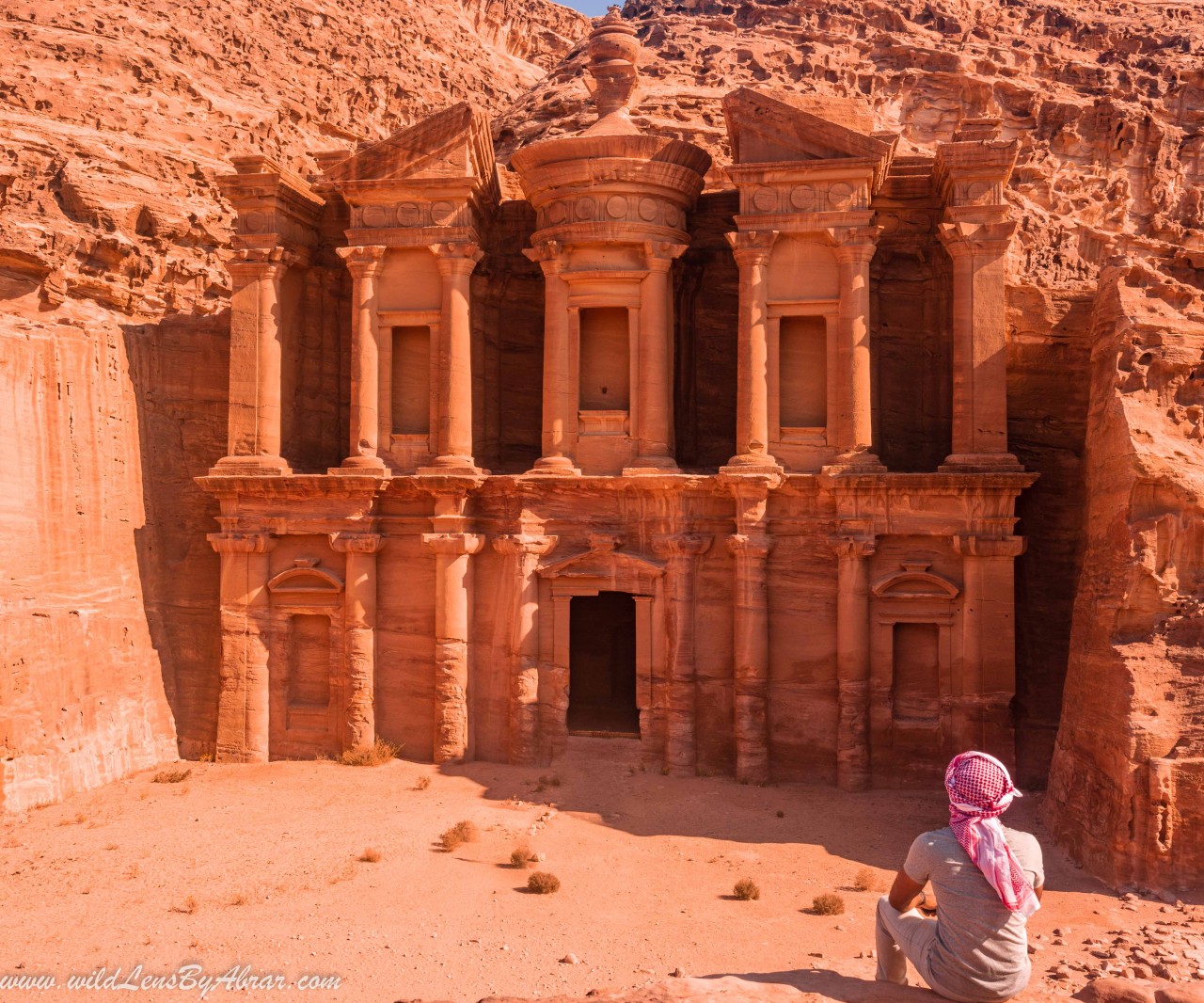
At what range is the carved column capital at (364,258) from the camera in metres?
19.2

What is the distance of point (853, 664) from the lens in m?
17.5

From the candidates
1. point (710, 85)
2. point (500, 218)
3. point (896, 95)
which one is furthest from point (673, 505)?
point (896, 95)

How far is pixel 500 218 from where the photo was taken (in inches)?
843

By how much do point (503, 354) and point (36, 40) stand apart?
56.3 feet

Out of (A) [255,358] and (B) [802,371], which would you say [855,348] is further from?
(A) [255,358]

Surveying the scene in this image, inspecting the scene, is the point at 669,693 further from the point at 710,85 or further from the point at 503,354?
the point at 710,85

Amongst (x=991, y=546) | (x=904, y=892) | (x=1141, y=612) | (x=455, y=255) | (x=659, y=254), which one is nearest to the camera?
(x=904, y=892)

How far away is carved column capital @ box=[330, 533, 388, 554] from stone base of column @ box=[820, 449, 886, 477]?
7.84m

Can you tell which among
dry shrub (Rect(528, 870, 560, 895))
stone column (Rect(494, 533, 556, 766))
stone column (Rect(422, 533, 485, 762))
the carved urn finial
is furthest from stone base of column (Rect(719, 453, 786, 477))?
dry shrub (Rect(528, 870, 560, 895))

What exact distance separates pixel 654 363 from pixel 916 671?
681 centimetres

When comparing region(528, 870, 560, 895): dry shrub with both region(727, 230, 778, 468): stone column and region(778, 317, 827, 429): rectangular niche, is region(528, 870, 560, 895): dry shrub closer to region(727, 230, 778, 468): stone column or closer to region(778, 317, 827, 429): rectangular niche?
region(727, 230, 778, 468): stone column

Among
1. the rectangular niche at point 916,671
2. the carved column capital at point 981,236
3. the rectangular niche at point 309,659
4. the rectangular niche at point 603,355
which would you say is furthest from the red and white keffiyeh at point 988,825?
the rectangular niche at point 309,659

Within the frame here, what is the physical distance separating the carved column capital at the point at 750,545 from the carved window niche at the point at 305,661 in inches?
275

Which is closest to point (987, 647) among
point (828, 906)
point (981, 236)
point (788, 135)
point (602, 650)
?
point (828, 906)
